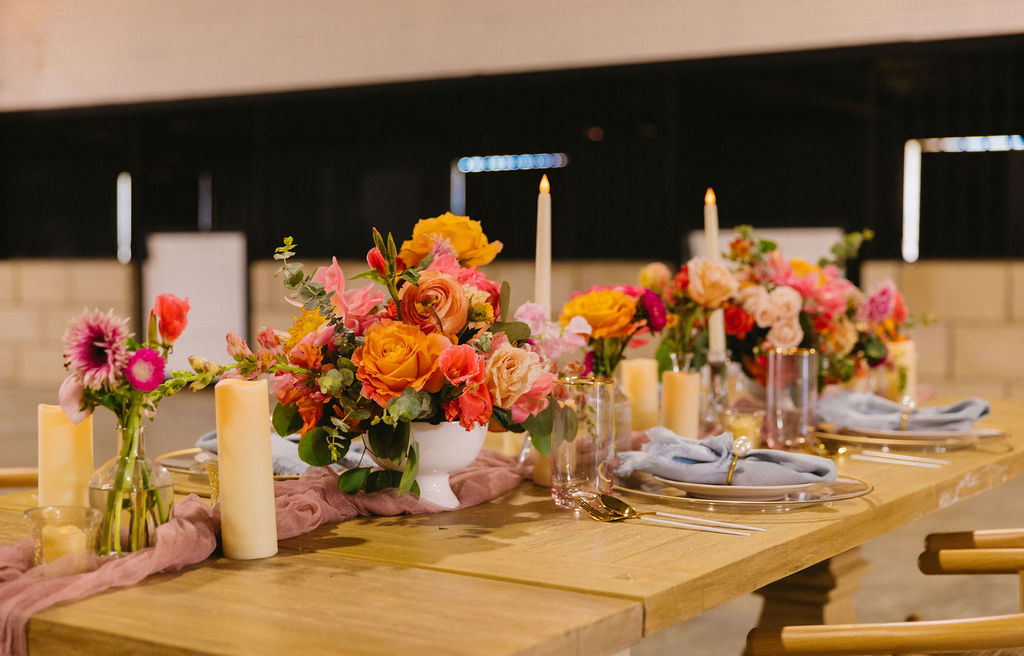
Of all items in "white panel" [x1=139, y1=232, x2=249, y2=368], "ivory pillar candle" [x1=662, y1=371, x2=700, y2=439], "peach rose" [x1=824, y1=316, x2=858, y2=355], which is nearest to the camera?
"ivory pillar candle" [x1=662, y1=371, x2=700, y2=439]

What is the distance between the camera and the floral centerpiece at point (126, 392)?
1129 millimetres

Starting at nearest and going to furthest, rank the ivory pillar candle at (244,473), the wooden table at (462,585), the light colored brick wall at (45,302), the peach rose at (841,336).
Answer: the wooden table at (462,585) < the ivory pillar candle at (244,473) < the peach rose at (841,336) < the light colored brick wall at (45,302)

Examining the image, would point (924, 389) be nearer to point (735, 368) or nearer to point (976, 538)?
point (735, 368)

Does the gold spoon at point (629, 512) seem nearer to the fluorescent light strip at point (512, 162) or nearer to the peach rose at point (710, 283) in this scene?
the peach rose at point (710, 283)

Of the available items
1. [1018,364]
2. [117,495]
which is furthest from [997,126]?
[117,495]

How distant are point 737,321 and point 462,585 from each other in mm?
1261

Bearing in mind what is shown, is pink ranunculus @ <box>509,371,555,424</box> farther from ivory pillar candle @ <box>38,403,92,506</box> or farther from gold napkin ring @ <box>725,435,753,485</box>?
ivory pillar candle @ <box>38,403,92,506</box>

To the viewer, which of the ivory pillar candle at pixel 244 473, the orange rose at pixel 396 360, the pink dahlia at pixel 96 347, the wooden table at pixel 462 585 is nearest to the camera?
the wooden table at pixel 462 585

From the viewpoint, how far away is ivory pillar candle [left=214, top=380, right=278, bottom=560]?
4.19ft

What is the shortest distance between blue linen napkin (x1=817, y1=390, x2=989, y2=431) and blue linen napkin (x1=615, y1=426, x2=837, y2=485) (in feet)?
2.01

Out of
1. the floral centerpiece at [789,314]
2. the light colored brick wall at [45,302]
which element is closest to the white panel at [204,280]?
the light colored brick wall at [45,302]

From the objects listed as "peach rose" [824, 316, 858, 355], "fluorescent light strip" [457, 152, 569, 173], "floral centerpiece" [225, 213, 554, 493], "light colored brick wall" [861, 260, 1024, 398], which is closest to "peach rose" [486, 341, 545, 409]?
"floral centerpiece" [225, 213, 554, 493]

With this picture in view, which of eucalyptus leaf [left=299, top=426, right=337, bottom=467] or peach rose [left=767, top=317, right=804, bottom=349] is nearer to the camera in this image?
eucalyptus leaf [left=299, top=426, right=337, bottom=467]

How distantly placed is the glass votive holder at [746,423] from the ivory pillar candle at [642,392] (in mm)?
133
